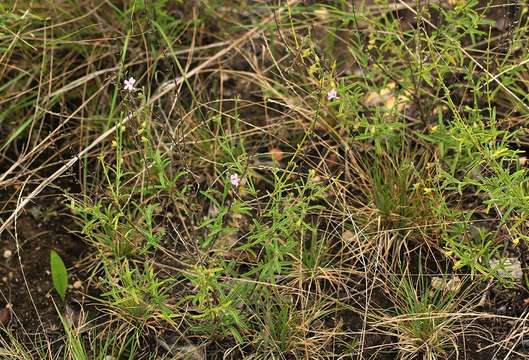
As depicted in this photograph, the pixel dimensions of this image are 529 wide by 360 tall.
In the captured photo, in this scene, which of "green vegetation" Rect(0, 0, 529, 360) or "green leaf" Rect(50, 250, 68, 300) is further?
"green leaf" Rect(50, 250, 68, 300)

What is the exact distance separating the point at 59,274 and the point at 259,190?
2.07ft

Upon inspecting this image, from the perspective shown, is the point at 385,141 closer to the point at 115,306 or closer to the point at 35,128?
the point at 115,306

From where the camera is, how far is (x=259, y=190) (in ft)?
7.91

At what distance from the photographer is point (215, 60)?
2.99 meters

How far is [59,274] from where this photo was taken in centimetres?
250

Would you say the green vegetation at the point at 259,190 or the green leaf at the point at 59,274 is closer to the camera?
the green vegetation at the point at 259,190

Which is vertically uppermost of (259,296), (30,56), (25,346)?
(30,56)

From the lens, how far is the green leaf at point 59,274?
2.49 m

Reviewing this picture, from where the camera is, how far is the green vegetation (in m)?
2.25

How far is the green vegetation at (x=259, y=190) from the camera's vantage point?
225 cm

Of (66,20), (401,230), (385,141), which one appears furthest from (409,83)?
(66,20)

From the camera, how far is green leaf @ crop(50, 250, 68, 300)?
249cm

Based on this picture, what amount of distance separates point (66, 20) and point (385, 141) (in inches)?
46.7

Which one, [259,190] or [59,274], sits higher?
[259,190]
